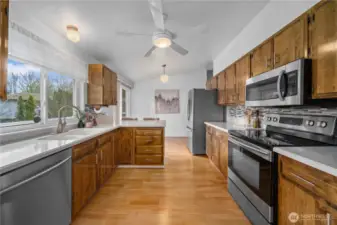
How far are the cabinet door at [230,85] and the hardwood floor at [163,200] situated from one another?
55.1 inches

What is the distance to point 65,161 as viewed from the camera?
168cm

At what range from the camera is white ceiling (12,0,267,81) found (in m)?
2.12

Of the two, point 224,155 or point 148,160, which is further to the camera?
point 148,160

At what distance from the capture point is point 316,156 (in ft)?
3.92

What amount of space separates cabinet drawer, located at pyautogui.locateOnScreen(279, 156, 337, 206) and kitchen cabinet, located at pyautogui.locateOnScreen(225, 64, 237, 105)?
2033 millimetres

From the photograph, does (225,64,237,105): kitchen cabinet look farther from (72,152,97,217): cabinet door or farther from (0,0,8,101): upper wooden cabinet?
(0,0,8,101): upper wooden cabinet

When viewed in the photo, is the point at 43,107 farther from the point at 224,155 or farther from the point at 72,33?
the point at 224,155

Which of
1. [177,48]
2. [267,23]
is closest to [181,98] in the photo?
[177,48]

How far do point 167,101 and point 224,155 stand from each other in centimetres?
494

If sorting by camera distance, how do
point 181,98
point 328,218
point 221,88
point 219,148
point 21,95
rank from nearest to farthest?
point 328,218 < point 21,95 < point 219,148 < point 221,88 < point 181,98

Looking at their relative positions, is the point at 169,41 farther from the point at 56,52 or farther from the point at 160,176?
the point at 160,176

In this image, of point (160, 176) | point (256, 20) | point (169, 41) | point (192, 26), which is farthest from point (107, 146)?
point (256, 20)

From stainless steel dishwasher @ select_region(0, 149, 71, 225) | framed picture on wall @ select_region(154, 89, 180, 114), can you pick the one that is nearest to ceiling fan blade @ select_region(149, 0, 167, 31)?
stainless steel dishwasher @ select_region(0, 149, 71, 225)

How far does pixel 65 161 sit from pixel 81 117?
169 centimetres
